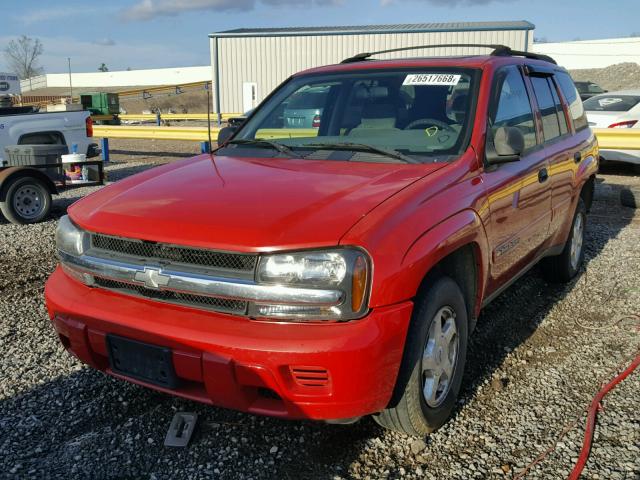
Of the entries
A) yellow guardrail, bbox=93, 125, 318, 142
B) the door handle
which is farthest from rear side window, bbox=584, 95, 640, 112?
the door handle

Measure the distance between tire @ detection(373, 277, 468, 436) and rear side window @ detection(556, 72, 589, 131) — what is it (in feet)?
9.51

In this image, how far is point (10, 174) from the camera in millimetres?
7832

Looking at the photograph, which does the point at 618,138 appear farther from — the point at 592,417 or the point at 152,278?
the point at 152,278

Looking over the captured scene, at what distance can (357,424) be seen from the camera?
10.3 ft

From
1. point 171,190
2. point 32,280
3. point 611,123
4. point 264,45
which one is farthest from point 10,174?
point 264,45

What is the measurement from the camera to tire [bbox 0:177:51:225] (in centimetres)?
777

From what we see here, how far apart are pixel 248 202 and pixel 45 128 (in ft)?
32.6

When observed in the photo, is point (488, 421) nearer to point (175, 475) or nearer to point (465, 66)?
point (175, 475)

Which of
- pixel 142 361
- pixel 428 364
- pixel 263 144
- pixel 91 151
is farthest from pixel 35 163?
pixel 428 364

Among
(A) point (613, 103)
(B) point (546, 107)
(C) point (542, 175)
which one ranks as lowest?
(C) point (542, 175)

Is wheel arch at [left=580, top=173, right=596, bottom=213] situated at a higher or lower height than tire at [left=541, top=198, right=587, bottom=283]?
higher

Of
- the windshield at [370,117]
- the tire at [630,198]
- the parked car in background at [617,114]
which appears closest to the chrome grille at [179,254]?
the windshield at [370,117]

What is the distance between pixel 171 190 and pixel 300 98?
1700 millimetres

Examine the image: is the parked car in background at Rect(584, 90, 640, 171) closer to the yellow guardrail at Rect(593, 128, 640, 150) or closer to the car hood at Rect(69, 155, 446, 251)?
the yellow guardrail at Rect(593, 128, 640, 150)
